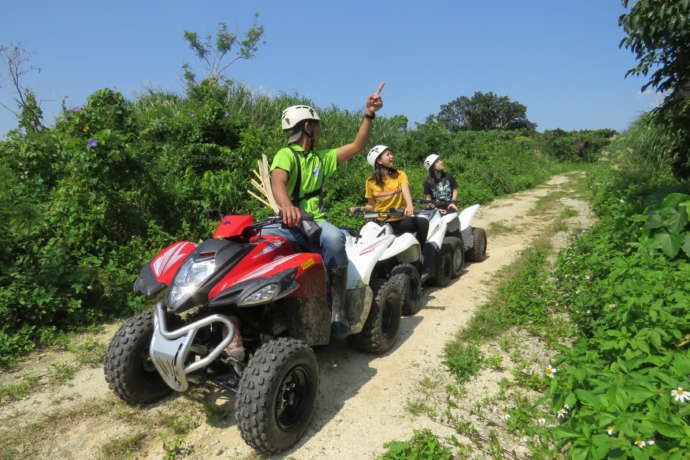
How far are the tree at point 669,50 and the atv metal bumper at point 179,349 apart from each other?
19.9ft

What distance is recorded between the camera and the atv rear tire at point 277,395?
2234 millimetres

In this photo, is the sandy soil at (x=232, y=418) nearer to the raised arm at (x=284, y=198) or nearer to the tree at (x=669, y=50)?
the raised arm at (x=284, y=198)

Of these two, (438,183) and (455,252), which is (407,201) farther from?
(438,183)

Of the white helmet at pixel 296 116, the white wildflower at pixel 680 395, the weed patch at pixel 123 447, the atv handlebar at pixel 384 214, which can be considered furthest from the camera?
the atv handlebar at pixel 384 214

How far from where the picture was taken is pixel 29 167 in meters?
5.82

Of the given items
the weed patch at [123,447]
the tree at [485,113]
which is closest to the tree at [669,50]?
the weed patch at [123,447]

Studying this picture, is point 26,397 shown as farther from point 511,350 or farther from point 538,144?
point 538,144

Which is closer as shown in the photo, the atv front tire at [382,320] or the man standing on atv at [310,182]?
the man standing on atv at [310,182]

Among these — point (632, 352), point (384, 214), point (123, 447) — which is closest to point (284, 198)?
point (123, 447)

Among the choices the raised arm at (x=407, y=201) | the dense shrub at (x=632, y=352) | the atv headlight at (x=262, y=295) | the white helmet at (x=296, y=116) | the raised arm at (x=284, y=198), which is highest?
the white helmet at (x=296, y=116)

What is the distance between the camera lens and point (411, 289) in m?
4.50

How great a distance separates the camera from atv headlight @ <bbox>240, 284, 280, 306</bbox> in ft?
7.52

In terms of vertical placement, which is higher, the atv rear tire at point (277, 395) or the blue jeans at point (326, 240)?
the blue jeans at point (326, 240)

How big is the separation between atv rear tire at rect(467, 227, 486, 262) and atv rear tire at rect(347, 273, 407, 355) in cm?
312
